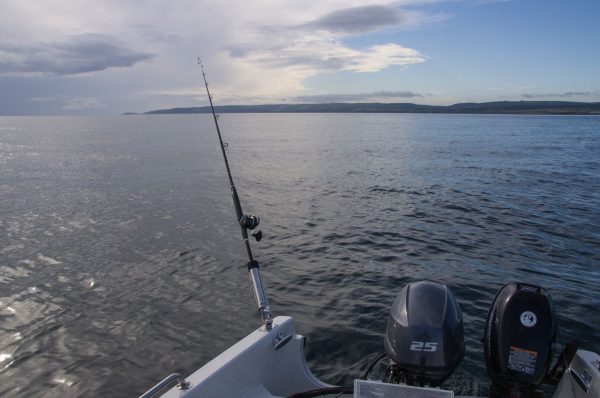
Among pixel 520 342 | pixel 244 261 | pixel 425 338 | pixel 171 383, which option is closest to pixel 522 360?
pixel 520 342

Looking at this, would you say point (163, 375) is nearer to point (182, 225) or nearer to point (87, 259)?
point (87, 259)

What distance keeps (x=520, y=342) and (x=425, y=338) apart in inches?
36.2

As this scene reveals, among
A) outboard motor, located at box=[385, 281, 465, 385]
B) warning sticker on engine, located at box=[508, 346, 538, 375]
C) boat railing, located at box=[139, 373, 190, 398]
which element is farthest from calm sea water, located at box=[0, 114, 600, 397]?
boat railing, located at box=[139, 373, 190, 398]

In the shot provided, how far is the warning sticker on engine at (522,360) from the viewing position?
3.87m

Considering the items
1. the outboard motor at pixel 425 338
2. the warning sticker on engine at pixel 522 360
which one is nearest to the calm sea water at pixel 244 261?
the warning sticker on engine at pixel 522 360

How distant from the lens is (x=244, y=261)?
11.3 meters

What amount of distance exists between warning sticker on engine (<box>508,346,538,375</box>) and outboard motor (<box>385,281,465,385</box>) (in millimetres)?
438

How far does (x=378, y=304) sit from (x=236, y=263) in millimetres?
4002

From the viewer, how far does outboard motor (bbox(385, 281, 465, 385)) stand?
373 cm

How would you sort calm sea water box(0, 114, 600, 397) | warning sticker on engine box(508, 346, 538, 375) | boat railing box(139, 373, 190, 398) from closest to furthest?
boat railing box(139, 373, 190, 398) → warning sticker on engine box(508, 346, 538, 375) → calm sea water box(0, 114, 600, 397)

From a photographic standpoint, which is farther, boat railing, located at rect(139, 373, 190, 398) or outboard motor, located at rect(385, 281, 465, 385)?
outboard motor, located at rect(385, 281, 465, 385)

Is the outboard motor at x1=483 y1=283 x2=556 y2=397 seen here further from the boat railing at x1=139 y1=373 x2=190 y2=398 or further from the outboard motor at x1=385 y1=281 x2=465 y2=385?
the boat railing at x1=139 y1=373 x2=190 y2=398

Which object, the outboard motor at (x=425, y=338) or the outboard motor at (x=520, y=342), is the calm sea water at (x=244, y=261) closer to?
the outboard motor at (x=520, y=342)

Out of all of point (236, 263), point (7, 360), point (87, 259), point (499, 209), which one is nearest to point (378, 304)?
point (236, 263)
